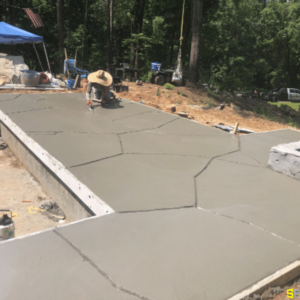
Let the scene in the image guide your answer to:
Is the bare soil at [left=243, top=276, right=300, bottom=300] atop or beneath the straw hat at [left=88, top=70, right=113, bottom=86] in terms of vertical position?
beneath

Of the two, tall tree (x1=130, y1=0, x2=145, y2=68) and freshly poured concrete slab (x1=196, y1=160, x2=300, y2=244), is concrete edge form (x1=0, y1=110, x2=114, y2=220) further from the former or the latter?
tall tree (x1=130, y1=0, x2=145, y2=68)

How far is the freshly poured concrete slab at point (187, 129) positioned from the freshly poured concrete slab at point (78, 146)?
1.37 meters

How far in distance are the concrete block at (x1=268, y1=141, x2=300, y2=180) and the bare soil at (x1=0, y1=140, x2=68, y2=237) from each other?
3.23 m

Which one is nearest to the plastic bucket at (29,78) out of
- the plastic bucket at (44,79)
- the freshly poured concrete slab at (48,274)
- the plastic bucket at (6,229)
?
the plastic bucket at (44,79)

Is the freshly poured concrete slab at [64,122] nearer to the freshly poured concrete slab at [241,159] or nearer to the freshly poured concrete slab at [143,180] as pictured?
the freshly poured concrete slab at [143,180]

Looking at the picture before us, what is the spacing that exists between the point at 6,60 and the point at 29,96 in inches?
149

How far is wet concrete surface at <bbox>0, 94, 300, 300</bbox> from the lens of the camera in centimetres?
220

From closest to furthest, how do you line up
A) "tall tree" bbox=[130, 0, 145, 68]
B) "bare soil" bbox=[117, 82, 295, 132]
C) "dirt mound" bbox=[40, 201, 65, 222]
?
"dirt mound" bbox=[40, 201, 65, 222] < "bare soil" bbox=[117, 82, 295, 132] < "tall tree" bbox=[130, 0, 145, 68]

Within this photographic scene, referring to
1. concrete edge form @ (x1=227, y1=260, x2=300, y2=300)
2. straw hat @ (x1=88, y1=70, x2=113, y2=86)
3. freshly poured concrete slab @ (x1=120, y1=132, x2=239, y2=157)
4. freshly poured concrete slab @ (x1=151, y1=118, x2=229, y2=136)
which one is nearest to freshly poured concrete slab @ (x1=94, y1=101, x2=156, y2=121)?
straw hat @ (x1=88, y1=70, x2=113, y2=86)

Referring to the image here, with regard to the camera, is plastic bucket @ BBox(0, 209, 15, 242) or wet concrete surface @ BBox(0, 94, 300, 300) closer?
wet concrete surface @ BBox(0, 94, 300, 300)

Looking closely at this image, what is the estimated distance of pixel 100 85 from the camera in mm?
8398

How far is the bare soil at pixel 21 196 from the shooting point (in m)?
4.23

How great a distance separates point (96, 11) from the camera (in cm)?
2566

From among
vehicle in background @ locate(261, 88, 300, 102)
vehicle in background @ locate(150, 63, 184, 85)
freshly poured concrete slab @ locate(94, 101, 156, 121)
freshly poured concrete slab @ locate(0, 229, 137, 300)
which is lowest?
vehicle in background @ locate(261, 88, 300, 102)
